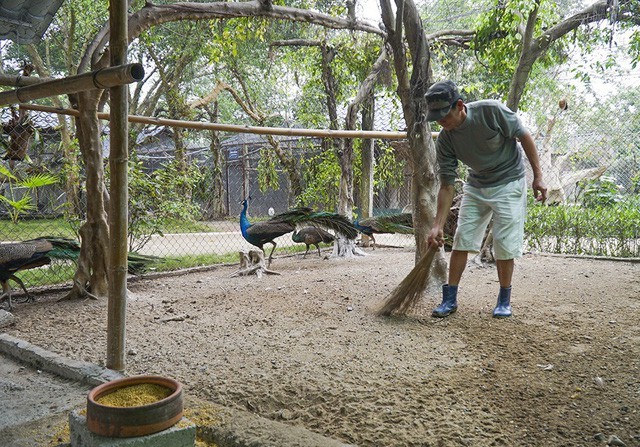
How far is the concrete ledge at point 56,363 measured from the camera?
2.46 metres

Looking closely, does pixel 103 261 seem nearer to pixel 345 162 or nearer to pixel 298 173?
pixel 345 162

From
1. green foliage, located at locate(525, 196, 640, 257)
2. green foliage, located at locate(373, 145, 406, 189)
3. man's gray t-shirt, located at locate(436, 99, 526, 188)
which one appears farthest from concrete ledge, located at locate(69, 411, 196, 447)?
green foliage, located at locate(373, 145, 406, 189)

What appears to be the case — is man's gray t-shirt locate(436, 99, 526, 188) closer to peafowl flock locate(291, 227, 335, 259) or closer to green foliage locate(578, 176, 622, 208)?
peafowl flock locate(291, 227, 335, 259)

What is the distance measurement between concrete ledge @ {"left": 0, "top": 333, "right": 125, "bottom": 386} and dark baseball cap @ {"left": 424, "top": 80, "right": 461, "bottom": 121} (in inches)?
93.0

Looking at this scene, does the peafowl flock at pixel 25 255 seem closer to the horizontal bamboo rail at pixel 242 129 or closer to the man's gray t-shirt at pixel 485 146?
the horizontal bamboo rail at pixel 242 129

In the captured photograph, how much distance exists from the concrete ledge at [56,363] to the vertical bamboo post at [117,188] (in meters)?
0.08

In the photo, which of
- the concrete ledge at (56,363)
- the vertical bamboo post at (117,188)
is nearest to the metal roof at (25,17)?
the vertical bamboo post at (117,188)

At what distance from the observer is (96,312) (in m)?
3.99

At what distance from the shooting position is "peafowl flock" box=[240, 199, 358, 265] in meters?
6.11

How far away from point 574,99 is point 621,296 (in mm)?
6607

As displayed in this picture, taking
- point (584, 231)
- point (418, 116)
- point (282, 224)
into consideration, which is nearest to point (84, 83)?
point (418, 116)

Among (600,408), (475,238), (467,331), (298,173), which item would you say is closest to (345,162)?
(298,173)

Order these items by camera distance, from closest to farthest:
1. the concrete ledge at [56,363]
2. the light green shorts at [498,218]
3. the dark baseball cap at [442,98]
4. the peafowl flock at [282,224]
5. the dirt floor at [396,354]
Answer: the dirt floor at [396,354]
the concrete ledge at [56,363]
the dark baseball cap at [442,98]
the light green shorts at [498,218]
the peafowl flock at [282,224]

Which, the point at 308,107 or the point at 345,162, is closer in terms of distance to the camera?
the point at 345,162
